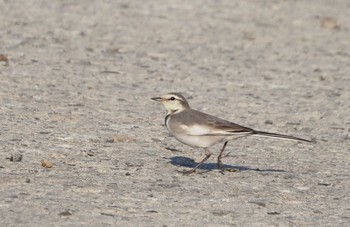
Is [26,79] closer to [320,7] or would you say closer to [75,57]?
[75,57]

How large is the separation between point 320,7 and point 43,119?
33.9 ft

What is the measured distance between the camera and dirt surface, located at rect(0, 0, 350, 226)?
8.30 m

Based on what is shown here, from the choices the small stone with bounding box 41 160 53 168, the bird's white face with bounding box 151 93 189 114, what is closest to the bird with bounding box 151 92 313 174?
the bird's white face with bounding box 151 93 189 114

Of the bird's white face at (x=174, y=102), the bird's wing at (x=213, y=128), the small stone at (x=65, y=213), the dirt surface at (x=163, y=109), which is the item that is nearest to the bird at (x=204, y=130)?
the bird's wing at (x=213, y=128)

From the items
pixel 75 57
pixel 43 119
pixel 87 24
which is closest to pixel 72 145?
pixel 43 119

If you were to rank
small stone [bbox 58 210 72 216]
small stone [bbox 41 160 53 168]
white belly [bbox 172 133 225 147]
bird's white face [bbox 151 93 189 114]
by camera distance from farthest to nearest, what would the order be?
bird's white face [bbox 151 93 189 114] → white belly [bbox 172 133 225 147] → small stone [bbox 41 160 53 168] → small stone [bbox 58 210 72 216]

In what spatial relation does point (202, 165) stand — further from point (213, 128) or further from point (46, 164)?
point (46, 164)

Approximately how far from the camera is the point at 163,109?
496 inches

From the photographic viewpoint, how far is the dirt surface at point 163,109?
8297 mm

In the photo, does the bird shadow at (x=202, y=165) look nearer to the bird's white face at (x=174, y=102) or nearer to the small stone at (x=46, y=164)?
the bird's white face at (x=174, y=102)

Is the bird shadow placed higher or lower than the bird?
lower

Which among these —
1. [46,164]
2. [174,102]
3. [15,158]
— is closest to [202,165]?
[174,102]

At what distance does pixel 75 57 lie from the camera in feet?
48.6

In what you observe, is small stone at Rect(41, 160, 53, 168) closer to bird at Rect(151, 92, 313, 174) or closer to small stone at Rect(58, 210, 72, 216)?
bird at Rect(151, 92, 313, 174)
